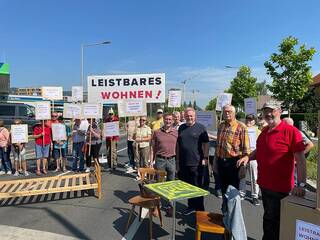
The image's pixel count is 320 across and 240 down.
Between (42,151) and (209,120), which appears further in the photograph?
(42,151)

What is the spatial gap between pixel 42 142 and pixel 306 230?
348 inches

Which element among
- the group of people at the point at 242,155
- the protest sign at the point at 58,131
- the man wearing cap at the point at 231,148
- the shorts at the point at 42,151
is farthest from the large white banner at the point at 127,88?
the man wearing cap at the point at 231,148

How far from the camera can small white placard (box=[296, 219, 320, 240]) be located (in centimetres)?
333

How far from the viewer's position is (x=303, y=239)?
345 cm

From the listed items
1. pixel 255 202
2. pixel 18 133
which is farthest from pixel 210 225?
pixel 18 133

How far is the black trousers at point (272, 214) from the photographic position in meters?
4.21

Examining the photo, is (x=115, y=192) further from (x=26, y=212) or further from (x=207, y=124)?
(x=207, y=124)

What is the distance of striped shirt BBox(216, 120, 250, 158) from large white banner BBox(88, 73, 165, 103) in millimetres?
6118

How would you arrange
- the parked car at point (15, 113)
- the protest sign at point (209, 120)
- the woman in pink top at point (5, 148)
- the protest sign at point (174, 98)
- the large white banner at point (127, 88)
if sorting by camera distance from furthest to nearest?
the parked car at point (15, 113)
the protest sign at point (174, 98)
the large white banner at point (127, 88)
the woman in pink top at point (5, 148)
the protest sign at point (209, 120)

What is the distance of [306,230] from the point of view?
3.40 meters

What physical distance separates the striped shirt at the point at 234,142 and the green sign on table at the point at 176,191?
1.02 m

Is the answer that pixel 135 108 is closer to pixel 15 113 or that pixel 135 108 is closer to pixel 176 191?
pixel 176 191

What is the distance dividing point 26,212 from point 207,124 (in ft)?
16.2

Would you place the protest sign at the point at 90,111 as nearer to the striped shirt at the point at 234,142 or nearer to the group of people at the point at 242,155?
the group of people at the point at 242,155
